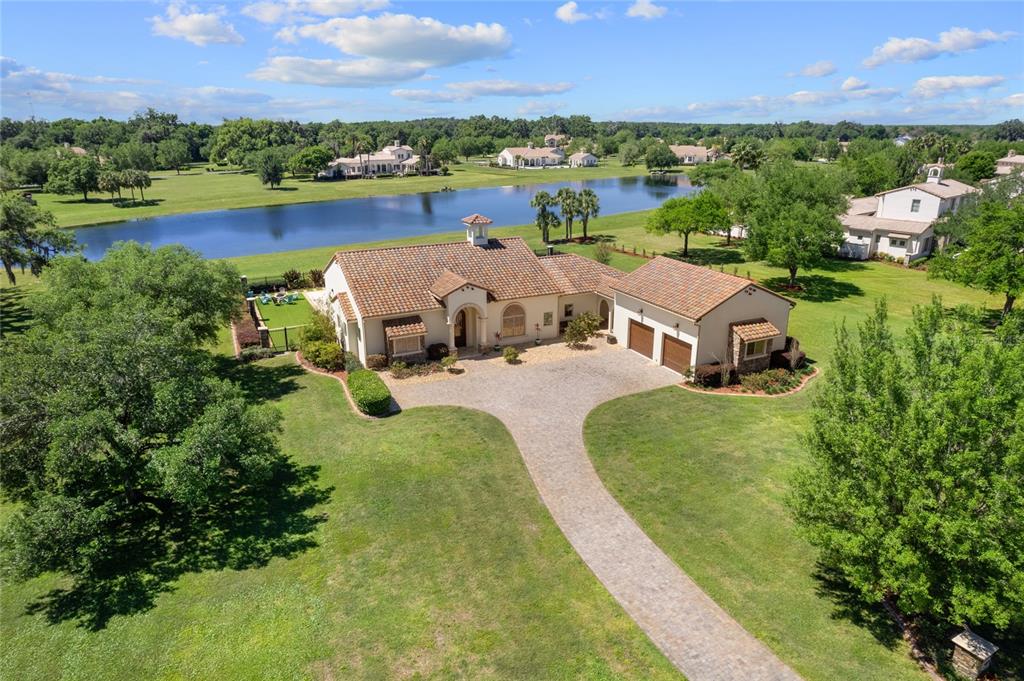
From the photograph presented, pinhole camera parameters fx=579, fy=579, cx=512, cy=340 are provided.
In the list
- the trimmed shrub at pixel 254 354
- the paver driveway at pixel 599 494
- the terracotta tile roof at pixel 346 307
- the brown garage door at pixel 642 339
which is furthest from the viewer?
the trimmed shrub at pixel 254 354

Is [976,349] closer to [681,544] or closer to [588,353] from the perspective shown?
[681,544]

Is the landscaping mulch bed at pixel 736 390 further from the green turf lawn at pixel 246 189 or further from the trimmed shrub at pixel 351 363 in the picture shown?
the green turf lawn at pixel 246 189

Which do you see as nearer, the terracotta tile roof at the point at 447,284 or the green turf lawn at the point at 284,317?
the terracotta tile roof at the point at 447,284

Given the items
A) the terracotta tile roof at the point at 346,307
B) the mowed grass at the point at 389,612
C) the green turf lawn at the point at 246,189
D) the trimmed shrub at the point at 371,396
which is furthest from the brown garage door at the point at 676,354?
the green turf lawn at the point at 246,189

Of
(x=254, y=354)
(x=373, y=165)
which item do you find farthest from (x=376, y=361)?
(x=373, y=165)

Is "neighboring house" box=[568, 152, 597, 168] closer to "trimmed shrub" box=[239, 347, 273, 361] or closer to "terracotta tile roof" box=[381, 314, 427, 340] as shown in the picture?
"terracotta tile roof" box=[381, 314, 427, 340]

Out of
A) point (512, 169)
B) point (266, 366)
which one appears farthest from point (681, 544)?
point (512, 169)
